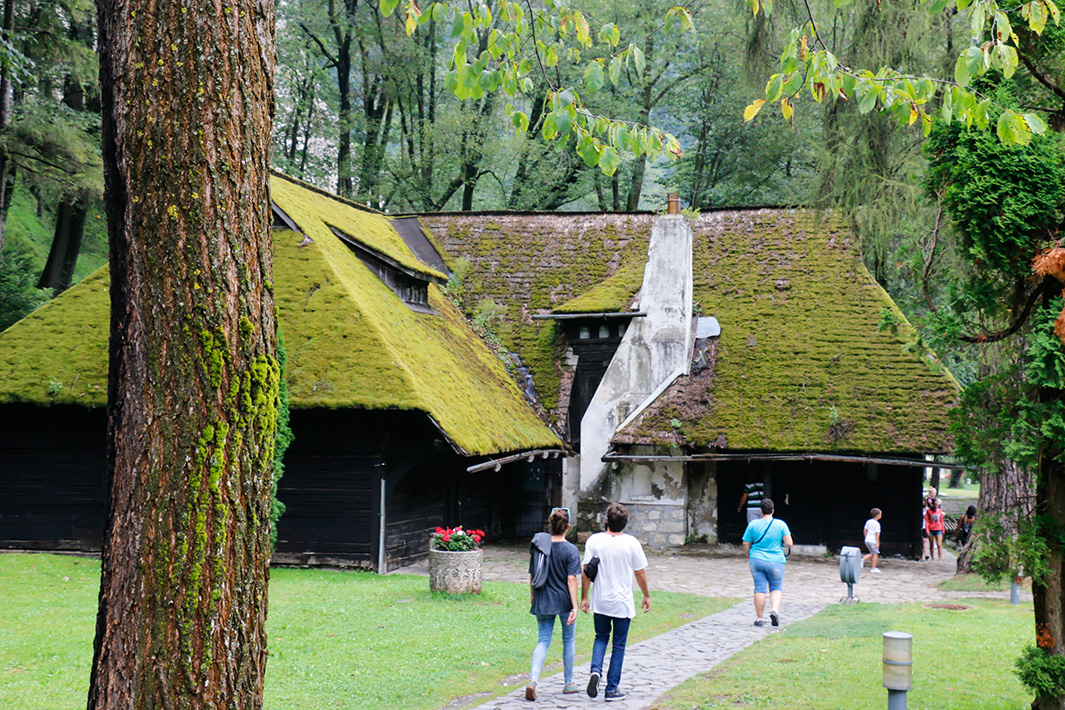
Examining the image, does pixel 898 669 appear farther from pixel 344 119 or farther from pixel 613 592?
pixel 344 119

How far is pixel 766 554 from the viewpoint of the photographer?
11562mm

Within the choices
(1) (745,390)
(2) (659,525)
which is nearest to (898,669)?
(2) (659,525)

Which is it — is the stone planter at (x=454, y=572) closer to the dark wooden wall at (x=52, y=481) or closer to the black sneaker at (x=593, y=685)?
the black sneaker at (x=593, y=685)

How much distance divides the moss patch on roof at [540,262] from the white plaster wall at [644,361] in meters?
0.86

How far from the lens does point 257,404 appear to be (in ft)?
12.8

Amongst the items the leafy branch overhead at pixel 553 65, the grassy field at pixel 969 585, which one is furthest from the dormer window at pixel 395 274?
the leafy branch overhead at pixel 553 65

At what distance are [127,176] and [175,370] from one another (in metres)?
0.85

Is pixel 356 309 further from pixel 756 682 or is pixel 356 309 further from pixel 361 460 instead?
pixel 756 682

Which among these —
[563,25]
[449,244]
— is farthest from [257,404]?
[449,244]

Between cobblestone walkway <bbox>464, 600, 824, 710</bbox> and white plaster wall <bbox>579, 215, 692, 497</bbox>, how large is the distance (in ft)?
25.8

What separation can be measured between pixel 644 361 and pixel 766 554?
32.0 feet

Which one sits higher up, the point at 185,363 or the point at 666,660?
the point at 185,363

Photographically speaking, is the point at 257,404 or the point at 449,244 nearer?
the point at 257,404

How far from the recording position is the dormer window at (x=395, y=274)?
2003cm
